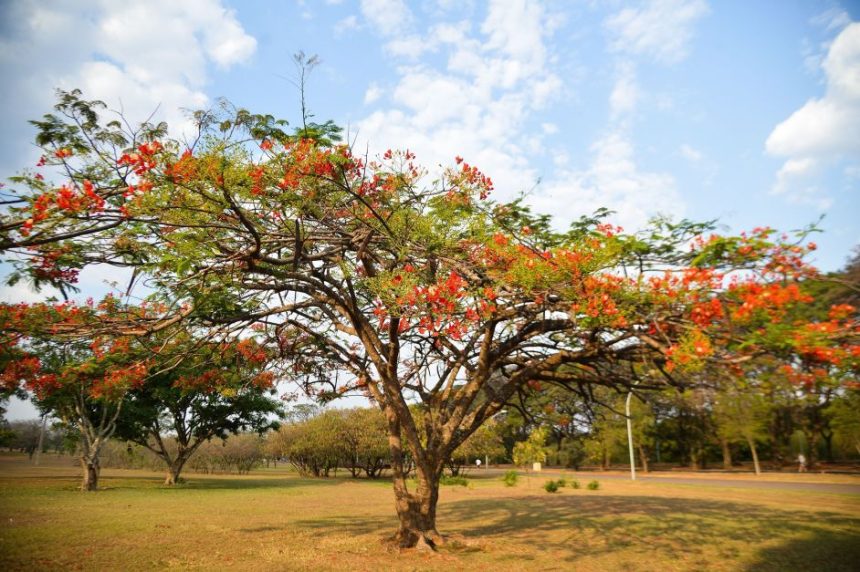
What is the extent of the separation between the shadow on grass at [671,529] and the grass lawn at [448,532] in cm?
3

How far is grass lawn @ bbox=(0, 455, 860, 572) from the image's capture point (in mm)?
7059

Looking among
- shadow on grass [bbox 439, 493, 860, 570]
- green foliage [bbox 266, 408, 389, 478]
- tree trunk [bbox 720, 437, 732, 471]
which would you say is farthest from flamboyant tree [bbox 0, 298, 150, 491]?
tree trunk [bbox 720, 437, 732, 471]

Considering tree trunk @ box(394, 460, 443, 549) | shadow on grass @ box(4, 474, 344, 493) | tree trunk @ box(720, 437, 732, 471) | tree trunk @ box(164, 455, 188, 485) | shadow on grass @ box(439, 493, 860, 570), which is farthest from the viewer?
tree trunk @ box(720, 437, 732, 471)

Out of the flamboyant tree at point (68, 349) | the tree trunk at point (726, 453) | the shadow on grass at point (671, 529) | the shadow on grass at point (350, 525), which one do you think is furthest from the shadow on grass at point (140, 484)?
the tree trunk at point (726, 453)

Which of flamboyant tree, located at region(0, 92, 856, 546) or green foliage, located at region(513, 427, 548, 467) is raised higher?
flamboyant tree, located at region(0, 92, 856, 546)

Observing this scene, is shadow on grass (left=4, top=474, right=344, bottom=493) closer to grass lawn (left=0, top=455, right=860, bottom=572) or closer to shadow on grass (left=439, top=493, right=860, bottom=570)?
grass lawn (left=0, top=455, right=860, bottom=572)

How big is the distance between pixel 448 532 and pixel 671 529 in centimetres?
491

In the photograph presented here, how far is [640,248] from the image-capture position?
569 cm

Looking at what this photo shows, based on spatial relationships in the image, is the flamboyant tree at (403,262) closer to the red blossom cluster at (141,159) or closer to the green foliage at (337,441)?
the red blossom cluster at (141,159)

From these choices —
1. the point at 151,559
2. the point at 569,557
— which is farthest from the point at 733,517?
the point at 151,559

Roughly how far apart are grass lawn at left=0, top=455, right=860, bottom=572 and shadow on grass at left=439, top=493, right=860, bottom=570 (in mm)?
32

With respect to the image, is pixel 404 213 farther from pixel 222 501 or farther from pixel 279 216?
pixel 222 501

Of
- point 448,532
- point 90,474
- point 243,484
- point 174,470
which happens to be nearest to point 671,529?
point 448,532

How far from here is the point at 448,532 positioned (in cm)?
995
